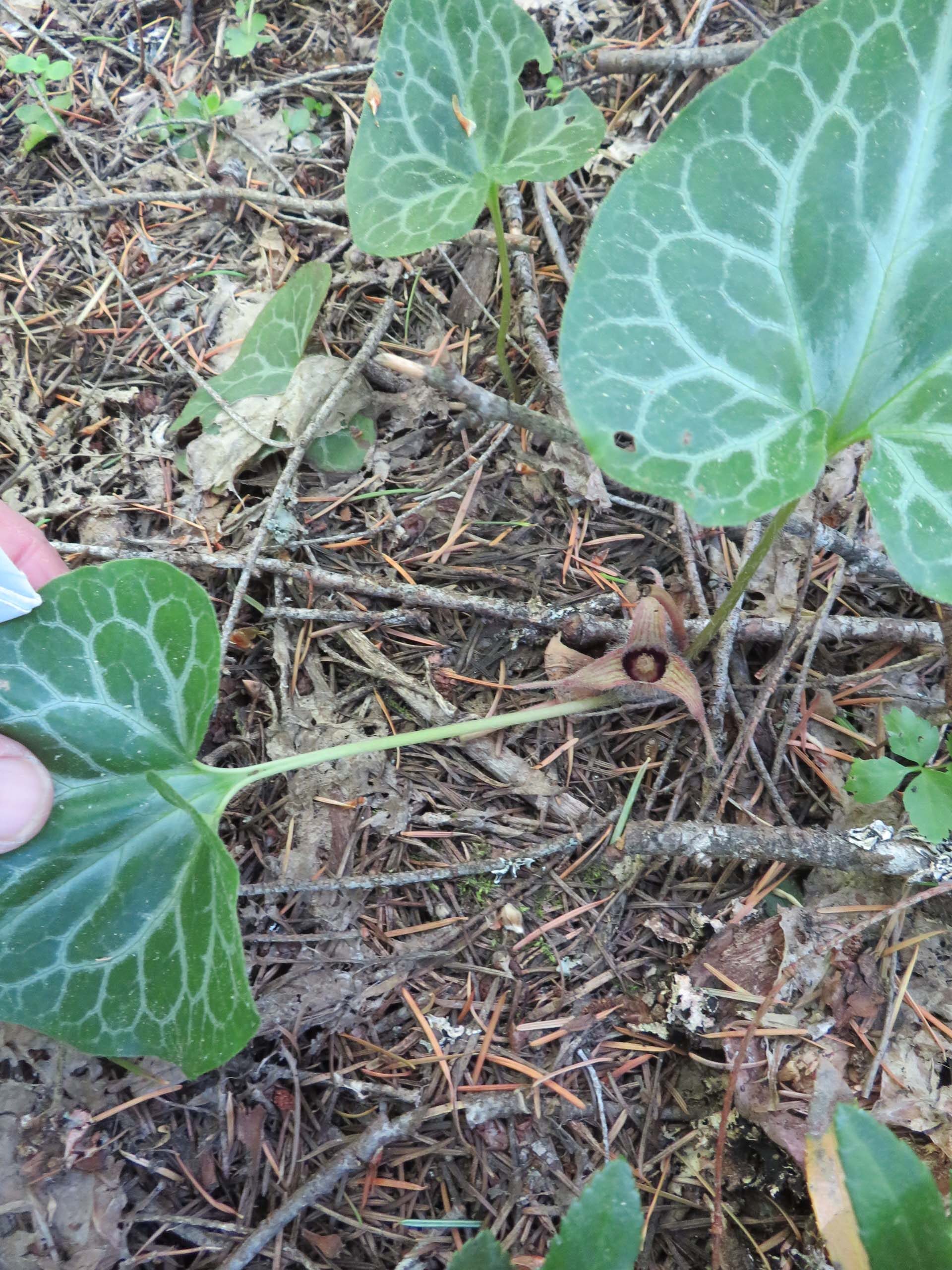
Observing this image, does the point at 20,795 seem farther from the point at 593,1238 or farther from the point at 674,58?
the point at 674,58

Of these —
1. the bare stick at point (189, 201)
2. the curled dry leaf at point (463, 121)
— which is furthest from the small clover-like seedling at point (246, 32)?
the curled dry leaf at point (463, 121)

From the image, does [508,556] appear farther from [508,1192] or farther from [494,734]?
[508,1192]

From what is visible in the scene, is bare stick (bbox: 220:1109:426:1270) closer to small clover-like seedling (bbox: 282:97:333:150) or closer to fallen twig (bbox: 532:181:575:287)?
fallen twig (bbox: 532:181:575:287)

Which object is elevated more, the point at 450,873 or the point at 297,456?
the point at 297,456

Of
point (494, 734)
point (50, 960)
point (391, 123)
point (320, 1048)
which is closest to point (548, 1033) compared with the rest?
point (320, 1048)

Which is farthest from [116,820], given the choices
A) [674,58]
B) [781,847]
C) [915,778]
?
[674,58]

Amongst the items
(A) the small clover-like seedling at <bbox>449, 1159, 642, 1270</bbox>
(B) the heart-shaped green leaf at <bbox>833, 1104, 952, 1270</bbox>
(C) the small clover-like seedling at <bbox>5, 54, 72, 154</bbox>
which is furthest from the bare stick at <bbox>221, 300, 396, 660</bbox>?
(B) the heart-shaped green leaf at <bbox>833, 1104, 952, 1270</bbox>
